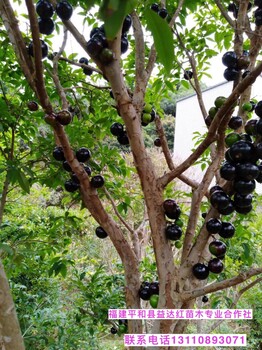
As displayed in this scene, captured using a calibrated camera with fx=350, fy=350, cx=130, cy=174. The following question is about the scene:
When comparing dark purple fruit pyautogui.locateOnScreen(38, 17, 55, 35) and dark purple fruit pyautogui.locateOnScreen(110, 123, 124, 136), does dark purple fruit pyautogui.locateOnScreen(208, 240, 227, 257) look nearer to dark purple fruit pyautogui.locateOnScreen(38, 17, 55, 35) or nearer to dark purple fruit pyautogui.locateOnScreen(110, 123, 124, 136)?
dark purple fruit pyautogui.locateOnScreen(110, 123, 124, 136)

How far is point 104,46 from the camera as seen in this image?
1.21m

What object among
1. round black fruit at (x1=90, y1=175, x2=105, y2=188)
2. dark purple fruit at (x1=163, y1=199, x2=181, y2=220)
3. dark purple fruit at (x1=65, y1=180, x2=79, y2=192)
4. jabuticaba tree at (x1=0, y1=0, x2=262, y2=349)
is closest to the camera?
jabuticaba tree at (x1=0, y1=0, x2=262, y2=349)

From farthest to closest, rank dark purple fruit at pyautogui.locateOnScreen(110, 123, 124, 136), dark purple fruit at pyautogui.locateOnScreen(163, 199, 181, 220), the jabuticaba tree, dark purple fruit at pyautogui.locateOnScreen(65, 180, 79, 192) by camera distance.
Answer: dark purple fruit at pyautogui.locateOnScreen(110, 123, 124, 136) → dark purple fruit at pyautogui.locateOnScreen(65, 180, 79, 192) → dark purple fruit at pyautogui.locateOnScreen(163, 199, 181, 220) → the jabuticaba tree

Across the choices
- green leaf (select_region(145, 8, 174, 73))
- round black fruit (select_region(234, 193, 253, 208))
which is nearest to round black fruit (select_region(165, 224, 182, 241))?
round black fruit (select_region(234, 193, 253, 208))

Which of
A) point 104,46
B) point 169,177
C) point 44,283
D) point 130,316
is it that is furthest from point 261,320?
point 104,46

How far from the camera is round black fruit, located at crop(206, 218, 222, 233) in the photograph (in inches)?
51.6

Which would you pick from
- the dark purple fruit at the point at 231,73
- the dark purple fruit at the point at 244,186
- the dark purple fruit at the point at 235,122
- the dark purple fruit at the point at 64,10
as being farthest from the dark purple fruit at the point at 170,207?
the dark purple fruit at the point at 64,10

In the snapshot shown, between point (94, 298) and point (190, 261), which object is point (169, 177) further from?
point (94, 298)

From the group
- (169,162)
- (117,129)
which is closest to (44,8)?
(117,129)

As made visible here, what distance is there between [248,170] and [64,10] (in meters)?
0.93

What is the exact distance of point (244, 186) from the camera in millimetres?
1246

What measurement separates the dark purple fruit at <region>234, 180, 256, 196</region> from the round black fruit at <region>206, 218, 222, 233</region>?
0.15m

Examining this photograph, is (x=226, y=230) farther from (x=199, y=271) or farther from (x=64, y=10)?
(x=64, y=10)

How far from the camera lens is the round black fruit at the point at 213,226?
4.30 ft
